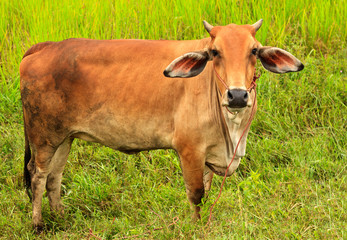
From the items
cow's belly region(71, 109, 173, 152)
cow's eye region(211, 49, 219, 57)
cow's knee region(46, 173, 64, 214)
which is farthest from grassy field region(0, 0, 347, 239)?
cow's eye region(211, 49, 219, 57)

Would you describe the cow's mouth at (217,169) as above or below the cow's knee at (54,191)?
above

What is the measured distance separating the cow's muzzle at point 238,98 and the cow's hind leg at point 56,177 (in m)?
1.75

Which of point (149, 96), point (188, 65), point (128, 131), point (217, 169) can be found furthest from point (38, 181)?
point (188, 65)

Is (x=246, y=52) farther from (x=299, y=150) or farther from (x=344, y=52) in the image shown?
(x=344, y=52)

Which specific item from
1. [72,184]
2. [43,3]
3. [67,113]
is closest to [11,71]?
[43,3]

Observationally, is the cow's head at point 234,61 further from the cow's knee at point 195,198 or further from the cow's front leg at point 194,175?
the cow's knee at point 195,198

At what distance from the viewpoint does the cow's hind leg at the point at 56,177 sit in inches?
189

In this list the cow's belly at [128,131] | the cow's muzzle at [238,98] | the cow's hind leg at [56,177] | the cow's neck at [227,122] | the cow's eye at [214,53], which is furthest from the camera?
the cow's hind leg at [56,177]

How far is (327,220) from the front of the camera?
160 inches

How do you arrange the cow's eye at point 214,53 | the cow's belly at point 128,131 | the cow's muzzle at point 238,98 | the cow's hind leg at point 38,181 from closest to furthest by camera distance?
the cow's muzzle at point 238,98, the cow's eye at point 214,53, the cow's belly at point 128,131, the cow's hind leg at point 38,181

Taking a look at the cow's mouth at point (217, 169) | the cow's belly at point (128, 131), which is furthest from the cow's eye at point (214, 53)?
the cow's mouth at point (217, 169)

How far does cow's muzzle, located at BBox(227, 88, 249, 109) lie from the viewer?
139 inches

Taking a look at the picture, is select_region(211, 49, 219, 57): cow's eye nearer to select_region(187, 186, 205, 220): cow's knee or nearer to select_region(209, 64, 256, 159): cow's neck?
select_region(209, 64, 256, 159): cow's neck

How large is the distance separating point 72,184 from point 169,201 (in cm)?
103
